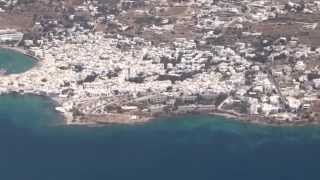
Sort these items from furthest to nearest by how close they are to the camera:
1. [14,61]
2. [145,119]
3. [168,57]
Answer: [14,61]
[168,57]
[145,119]

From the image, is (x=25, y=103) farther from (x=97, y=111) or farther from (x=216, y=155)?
(x=216, y=155)

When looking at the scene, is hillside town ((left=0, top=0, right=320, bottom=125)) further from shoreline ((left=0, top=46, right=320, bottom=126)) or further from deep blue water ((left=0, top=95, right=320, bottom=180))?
deep blue water ((left=0, top=95, right=320, bottom=180))

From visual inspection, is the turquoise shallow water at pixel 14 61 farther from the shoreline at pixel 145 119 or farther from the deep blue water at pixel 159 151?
the shoreline at pixel 145 119

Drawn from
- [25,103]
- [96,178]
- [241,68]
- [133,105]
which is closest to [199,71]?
[241,68]

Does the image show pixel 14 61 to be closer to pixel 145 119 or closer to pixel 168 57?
pixel 168 57

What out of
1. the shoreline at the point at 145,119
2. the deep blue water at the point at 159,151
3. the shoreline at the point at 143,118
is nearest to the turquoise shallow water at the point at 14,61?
the deep blue water at the point at 159,151

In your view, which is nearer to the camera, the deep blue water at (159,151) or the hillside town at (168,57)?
the deep blue water at (159,151)

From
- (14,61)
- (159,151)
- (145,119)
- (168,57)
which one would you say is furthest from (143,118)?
(14,61)
